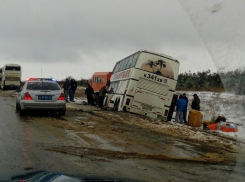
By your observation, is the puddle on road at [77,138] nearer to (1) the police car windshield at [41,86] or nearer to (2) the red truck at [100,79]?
(1) the police car windshield at [41,86]

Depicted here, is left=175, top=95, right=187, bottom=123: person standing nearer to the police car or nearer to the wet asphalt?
the police car

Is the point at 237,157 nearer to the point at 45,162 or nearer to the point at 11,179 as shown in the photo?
the point at 45,162

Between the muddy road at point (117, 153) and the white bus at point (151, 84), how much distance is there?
6.03 metres

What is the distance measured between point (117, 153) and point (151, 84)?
1036cm

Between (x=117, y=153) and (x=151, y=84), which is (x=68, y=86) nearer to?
(x=151, y=84)

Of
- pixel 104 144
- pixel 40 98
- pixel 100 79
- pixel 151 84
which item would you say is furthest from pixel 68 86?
pixel 104 144

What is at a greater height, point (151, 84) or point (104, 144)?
point (151, 84)

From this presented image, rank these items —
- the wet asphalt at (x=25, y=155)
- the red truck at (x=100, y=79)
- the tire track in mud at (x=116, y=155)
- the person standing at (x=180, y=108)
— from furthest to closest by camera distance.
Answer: the red truck at (x=100, y=79) → the person standing at (x=180, y=108) → the tire track in mud at (x=116, y=155) → the wet asphalt at (x=25, y=155)

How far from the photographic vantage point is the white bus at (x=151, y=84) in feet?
58.4

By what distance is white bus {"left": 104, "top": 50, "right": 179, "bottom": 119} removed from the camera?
1780 cm

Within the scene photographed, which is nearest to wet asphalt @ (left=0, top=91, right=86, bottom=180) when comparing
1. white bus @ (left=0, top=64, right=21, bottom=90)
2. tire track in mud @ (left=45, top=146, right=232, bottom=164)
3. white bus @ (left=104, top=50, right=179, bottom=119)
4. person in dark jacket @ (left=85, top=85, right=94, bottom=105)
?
tire track in mud @ (left=45, top=146, right=232, bottom=164)

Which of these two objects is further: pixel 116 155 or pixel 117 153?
pixel 117 153

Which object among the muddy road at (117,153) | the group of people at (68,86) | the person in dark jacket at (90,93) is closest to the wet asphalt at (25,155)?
the muddy road at (117,153)

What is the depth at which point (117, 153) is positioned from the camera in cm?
782
